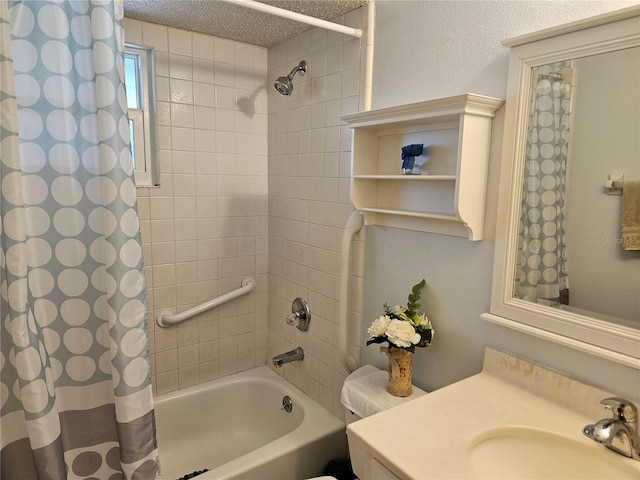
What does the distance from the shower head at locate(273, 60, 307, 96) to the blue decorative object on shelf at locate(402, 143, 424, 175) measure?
0.73 m

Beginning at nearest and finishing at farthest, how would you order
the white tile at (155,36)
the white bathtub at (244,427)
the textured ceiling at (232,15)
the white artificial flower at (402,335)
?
the white artificial flower at (402,335), the textured ceiling at (232,15), the white bathtub at (244,427), the white tile at (155,36)

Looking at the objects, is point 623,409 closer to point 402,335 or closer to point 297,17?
point 402,335

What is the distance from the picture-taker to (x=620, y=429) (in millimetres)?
967

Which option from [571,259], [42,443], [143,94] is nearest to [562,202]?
[571,259]

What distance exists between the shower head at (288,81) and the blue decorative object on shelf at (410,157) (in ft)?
2.40

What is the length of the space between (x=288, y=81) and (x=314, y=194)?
53 centimetres

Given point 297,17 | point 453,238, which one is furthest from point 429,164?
point 297,17

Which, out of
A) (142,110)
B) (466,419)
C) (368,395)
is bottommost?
(368,395)

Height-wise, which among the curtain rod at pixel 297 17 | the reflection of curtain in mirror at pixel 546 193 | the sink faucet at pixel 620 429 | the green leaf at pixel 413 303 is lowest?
the sink faucet at pixel 620 429

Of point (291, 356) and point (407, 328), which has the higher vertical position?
point (407, 328)

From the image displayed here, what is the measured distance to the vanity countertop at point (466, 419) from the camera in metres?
0.94

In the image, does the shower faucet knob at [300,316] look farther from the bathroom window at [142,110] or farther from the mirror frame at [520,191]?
the mirror frame at [520,191]

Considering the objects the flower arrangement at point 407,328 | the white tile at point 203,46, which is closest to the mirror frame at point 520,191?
the flower arrangement at point 407,328

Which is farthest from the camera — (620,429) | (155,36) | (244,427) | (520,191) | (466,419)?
(244,427)
